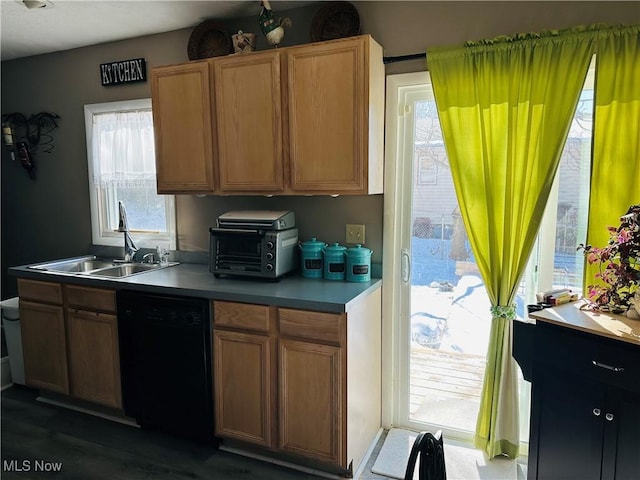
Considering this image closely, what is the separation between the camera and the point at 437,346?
8.53ft

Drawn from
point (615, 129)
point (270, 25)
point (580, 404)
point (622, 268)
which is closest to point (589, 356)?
point (580, 404)

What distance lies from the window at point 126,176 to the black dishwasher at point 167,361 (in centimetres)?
80

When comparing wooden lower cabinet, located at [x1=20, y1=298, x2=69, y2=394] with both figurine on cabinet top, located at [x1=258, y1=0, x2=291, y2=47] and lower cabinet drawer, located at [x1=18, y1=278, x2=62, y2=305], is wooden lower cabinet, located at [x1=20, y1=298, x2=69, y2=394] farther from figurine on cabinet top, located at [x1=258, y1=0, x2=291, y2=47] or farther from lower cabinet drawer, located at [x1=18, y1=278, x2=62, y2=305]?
figurine on cabinet top, located at [x1=258, y1=0, x2=291, y2=47]

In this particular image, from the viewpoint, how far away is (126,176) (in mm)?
3262

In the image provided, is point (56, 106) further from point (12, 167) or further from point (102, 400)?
point (102, 400)

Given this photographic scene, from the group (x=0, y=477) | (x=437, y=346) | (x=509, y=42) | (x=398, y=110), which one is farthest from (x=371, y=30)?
(x=0, y=477)

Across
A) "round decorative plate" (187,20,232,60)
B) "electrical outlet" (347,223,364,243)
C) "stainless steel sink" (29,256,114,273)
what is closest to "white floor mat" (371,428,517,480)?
"electrical outlet" (347,223,364,243)

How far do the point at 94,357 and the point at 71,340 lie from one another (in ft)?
0.72

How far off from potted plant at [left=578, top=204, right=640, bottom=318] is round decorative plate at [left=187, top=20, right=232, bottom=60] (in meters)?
2.30

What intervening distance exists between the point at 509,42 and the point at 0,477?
130 inches

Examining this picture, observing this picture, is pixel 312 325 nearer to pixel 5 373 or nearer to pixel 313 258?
pixel 313 258

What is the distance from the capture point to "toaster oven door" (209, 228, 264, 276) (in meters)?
2.48

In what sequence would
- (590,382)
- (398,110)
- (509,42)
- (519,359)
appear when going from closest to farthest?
(590,382) → (519,359) → (509,42) → (398,110)

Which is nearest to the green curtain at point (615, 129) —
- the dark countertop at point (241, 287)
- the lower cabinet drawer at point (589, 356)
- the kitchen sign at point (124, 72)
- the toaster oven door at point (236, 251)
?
the lower cabinet drawer at point (589, 356)
